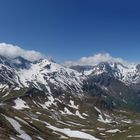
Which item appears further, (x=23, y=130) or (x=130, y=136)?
(x=130, y=136)

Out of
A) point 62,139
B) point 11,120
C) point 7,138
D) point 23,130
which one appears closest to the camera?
point 7,138

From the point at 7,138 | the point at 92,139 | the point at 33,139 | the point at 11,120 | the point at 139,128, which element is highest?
the point at 139,128

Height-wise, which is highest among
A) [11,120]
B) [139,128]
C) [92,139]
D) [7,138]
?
[139,128]

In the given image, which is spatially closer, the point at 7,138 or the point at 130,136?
the point at 7,138

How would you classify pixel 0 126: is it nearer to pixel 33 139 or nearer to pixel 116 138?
pixel 33 139

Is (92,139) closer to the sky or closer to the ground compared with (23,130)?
closer to the sky

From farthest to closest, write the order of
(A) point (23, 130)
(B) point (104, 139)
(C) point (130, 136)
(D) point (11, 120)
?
1. (B) point (104, 139)
2. (C) point (130, 136)
3. (D) point (11, 120)
4. (A) point (23, 130)

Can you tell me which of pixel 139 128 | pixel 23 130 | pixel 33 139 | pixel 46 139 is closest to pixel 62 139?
pixel 46 139

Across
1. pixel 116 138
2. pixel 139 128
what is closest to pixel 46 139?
pixel 116 138

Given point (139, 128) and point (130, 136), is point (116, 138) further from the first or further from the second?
point (139, 128)
